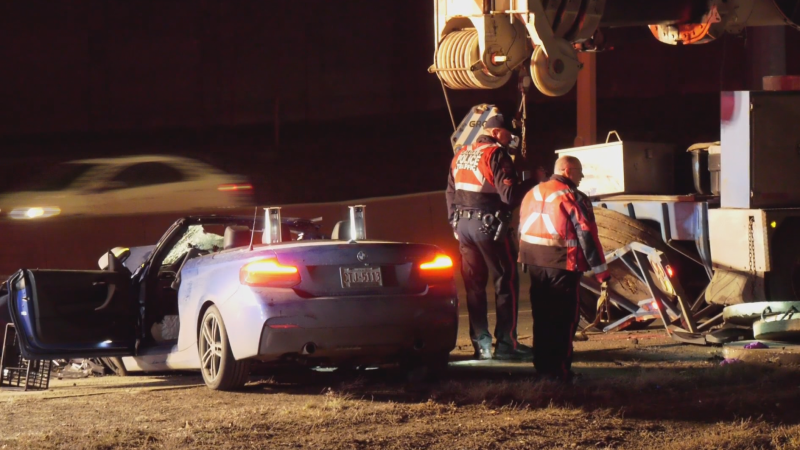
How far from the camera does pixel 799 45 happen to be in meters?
33.5

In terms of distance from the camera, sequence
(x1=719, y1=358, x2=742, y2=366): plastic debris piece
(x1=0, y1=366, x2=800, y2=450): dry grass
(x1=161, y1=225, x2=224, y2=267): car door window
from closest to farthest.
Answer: (x1=0, y1=366, x2=800, y2=450): dry grass, (x1=719, y1=358, x2=742, y2=366): plastic debris piece, (x1=161, y1=225, x2=224, y2=267): car door window

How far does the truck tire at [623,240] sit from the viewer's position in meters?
10.1

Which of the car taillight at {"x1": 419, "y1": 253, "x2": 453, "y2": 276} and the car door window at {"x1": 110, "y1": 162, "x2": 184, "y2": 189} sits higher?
the car door window at {"x1": 110, "y1": 162, "x2": 184, "y2": 189}

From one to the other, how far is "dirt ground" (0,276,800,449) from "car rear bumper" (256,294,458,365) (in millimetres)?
254

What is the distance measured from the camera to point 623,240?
33.3ft

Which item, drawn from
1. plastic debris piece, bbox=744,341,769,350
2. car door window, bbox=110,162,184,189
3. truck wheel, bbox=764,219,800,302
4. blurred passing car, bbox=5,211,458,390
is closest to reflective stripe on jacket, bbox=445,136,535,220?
blurred passing car, bbox=5,211,458,390

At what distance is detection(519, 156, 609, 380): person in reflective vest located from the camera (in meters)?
7.50

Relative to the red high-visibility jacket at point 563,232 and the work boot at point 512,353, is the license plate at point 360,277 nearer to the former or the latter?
the red high-visibility jacket at point 563,232

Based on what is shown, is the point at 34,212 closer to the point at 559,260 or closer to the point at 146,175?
the point at 146,175

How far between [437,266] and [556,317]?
0.84 metres

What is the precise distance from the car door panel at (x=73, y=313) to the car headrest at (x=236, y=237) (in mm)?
786

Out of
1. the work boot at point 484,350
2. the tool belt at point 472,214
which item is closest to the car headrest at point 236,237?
the tool belt at point 472,214

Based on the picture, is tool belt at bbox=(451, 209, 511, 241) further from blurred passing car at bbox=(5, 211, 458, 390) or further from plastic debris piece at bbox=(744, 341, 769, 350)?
plastic debris piece at bbox=(744, 341, 769, 350)

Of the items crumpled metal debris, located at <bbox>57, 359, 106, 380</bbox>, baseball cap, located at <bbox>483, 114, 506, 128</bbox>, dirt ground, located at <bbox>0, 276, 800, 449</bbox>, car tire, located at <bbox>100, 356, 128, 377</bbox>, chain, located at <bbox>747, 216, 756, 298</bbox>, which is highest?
baseball cap, located at <bbox>483, 114, 506, 128</bbox>
